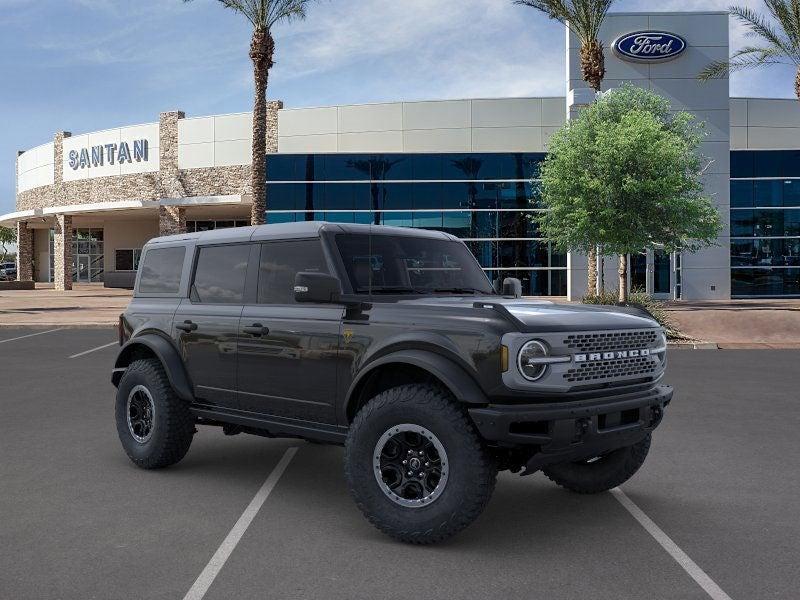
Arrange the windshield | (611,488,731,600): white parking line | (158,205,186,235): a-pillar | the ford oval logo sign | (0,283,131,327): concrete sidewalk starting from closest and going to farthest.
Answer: (611,488,731,600): white parking line
the windshield
(0,283,131,327): concrete sidewalk
the ford oval logo sign
(158,205,186,235): a-pillar

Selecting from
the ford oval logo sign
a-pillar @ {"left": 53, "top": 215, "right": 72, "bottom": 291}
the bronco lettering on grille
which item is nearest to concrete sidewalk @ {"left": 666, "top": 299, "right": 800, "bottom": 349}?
the bronco lettering on grille

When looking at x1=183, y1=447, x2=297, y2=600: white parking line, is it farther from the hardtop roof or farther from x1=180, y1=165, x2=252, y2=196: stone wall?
x1=180, y1=165, x2=252, y2=196: stone wall

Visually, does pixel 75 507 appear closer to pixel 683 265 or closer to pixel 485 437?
pixel 485 437

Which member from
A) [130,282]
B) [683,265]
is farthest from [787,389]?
[683,265]

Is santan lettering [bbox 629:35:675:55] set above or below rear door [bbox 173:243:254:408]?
above

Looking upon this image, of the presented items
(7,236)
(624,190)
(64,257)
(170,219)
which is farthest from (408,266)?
(7,236)

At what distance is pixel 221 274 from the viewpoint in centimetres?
638

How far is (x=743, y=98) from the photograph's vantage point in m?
38.4

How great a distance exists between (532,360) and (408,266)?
1703 millimetres

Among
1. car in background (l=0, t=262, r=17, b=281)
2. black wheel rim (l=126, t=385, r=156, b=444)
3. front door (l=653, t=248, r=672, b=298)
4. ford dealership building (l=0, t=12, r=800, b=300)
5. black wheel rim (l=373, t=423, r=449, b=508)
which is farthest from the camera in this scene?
car in background (l=0, t=262, r=17, b=281)

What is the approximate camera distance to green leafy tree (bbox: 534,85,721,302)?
2530 cm

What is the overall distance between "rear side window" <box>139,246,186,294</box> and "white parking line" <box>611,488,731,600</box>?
13.3 ft

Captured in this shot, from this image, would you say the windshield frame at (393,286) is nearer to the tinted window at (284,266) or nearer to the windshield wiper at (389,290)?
the windshield wiper at (389,290)

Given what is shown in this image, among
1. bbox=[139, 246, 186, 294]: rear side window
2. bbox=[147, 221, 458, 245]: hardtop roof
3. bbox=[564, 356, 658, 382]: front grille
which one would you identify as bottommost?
bbox=[564, 356, 658, 382]: front grille
